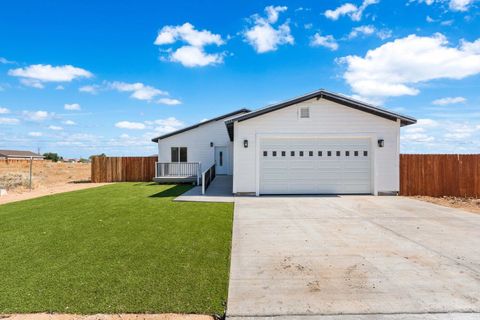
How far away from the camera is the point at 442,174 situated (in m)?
12.6

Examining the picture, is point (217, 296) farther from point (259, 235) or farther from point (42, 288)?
point (259, 235)

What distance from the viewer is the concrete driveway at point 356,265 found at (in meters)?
3.16

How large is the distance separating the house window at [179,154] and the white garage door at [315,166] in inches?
410

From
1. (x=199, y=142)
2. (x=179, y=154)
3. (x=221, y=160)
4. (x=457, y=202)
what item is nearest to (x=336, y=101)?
(x=457, y=202)

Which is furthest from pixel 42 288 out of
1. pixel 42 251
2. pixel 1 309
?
pixel 42 251

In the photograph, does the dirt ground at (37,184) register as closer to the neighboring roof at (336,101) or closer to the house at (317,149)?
the house at (317,149)

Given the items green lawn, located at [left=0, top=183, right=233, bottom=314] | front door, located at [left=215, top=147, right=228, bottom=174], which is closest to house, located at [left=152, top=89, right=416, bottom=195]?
green lawn, located at [left=0, top=183, right=233, bottom=314]

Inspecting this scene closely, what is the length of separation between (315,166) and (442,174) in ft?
19.3

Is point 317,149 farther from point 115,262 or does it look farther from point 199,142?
point 199,142

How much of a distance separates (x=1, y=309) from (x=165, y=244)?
258 centimetres

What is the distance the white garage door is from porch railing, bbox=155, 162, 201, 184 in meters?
7.05

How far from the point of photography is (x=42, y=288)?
11.6 feet

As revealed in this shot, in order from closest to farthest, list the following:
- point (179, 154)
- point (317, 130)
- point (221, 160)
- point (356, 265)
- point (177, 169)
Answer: point (356, 265), point (317, 130), point (177, 169), point (179, 154), point (221, 160)

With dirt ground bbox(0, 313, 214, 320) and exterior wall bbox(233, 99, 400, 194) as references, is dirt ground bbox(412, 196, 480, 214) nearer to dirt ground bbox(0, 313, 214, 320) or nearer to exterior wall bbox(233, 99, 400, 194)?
exterior wall bbox(233, 99, 400, 194)
